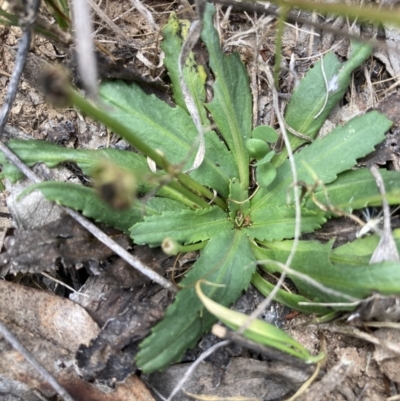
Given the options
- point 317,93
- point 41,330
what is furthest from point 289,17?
point 41,330

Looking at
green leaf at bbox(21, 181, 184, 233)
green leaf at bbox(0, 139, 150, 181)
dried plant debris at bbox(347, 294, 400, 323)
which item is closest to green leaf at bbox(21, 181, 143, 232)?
green leaf at bbox(21, 181, 184, 233)

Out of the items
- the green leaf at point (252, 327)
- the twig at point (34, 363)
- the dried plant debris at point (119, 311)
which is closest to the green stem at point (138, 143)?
the dried plant debris at point (119, 311)

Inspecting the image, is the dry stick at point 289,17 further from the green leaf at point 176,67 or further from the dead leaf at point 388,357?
the dead leaf at point 388,357

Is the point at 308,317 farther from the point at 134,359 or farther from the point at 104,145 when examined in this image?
the point at 104,145

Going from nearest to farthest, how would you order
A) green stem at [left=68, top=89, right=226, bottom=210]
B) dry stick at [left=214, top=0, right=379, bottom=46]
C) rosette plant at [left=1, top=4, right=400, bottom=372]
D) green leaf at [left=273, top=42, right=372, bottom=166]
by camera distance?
green stem at [left=68, top=89, right=226, bottom=210] → dry stick at [left=214, top=0, right=379, bottom=46] → rosette plant at [left=1, top=4, right=400, bottom=372] → green leaf at [left=273, top=42, right=372, bottom=166]

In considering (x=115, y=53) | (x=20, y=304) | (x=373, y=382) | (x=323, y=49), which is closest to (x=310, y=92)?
(x=323, y=49)

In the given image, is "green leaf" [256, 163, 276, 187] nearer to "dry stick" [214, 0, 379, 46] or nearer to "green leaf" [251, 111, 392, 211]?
"green leaf" [251, 111, 392, 211]
